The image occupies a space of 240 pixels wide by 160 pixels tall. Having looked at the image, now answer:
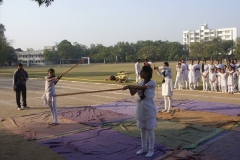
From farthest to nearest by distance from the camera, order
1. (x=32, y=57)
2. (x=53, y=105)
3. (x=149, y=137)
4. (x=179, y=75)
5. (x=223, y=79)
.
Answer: (x=32, y=57) → (x=179, y=75) → (x=223, y=79) → (x=53, y=105) → (x=149, y=137)

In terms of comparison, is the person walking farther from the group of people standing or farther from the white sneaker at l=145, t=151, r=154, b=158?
the group of people standing

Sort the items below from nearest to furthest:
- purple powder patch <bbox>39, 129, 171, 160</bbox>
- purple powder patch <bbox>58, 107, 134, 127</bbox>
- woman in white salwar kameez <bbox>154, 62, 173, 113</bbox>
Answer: purple powder patch <bbox>39, 129, 171, 160</bbox> → purple powder patch <bbox>58, 107, 134, 127</bbox> → woman in white salwar kameez <bbox>154, 62, 173, 113</bbox>

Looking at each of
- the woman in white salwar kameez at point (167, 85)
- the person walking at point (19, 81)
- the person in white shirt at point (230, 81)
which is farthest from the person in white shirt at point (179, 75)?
the person walking at point (19, 81)

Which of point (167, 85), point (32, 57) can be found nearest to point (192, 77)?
point (167, 85)

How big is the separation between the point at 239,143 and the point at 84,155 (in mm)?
3738

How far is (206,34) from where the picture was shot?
148 metres

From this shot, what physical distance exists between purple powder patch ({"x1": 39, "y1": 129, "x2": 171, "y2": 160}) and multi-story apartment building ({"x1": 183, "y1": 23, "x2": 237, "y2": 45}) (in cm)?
13988

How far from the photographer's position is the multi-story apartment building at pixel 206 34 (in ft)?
456

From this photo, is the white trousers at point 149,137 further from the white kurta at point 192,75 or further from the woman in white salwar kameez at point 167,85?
the white kurta at point 192,75

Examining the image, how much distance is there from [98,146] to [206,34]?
152151 mm

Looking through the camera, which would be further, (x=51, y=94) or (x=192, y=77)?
(x=192, y=77)

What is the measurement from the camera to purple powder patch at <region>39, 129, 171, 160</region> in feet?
19.3

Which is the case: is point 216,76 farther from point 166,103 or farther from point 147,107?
point 147,107

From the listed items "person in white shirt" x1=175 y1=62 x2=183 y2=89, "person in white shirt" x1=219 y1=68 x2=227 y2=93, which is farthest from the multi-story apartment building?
"person in white shirt" x1=219 y1=68 x2=227 y2=93
